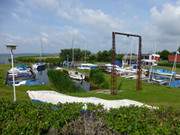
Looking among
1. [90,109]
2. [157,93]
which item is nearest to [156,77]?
[157,93]

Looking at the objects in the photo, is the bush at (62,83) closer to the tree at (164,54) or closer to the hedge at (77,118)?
the hedge at (77,118)

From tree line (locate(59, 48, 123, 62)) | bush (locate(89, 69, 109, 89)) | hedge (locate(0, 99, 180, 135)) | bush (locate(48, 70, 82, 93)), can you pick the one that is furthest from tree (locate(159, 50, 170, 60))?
hedge (locate(0, 99, 180, 135))

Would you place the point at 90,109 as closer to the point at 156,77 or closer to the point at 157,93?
the point at 157,93

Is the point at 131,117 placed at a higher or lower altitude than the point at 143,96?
higher

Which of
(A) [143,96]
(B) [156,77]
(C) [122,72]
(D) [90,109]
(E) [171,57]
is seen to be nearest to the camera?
(D) [90,109]

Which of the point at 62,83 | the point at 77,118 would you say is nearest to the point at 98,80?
the point at 62,83

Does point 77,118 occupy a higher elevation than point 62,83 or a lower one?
higher

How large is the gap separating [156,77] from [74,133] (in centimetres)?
3778

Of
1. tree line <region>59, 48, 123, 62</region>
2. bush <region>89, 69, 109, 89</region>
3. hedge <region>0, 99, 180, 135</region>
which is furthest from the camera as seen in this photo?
tree line <region>59, 48, 123, 62</region>

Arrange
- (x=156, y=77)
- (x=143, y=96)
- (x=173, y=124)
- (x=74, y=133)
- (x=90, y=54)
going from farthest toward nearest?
(x=90, y=54)
(x=156, y=77)
(x=143, y=96)
(x=74, y=133)
(x=173, y=124)

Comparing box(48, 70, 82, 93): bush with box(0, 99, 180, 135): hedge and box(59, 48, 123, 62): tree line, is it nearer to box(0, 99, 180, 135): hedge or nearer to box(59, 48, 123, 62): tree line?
box(0, 99, 180, 135): hedge

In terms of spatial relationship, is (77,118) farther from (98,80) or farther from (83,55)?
(83,55)

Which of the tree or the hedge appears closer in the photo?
the hedge

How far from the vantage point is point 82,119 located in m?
6.86
